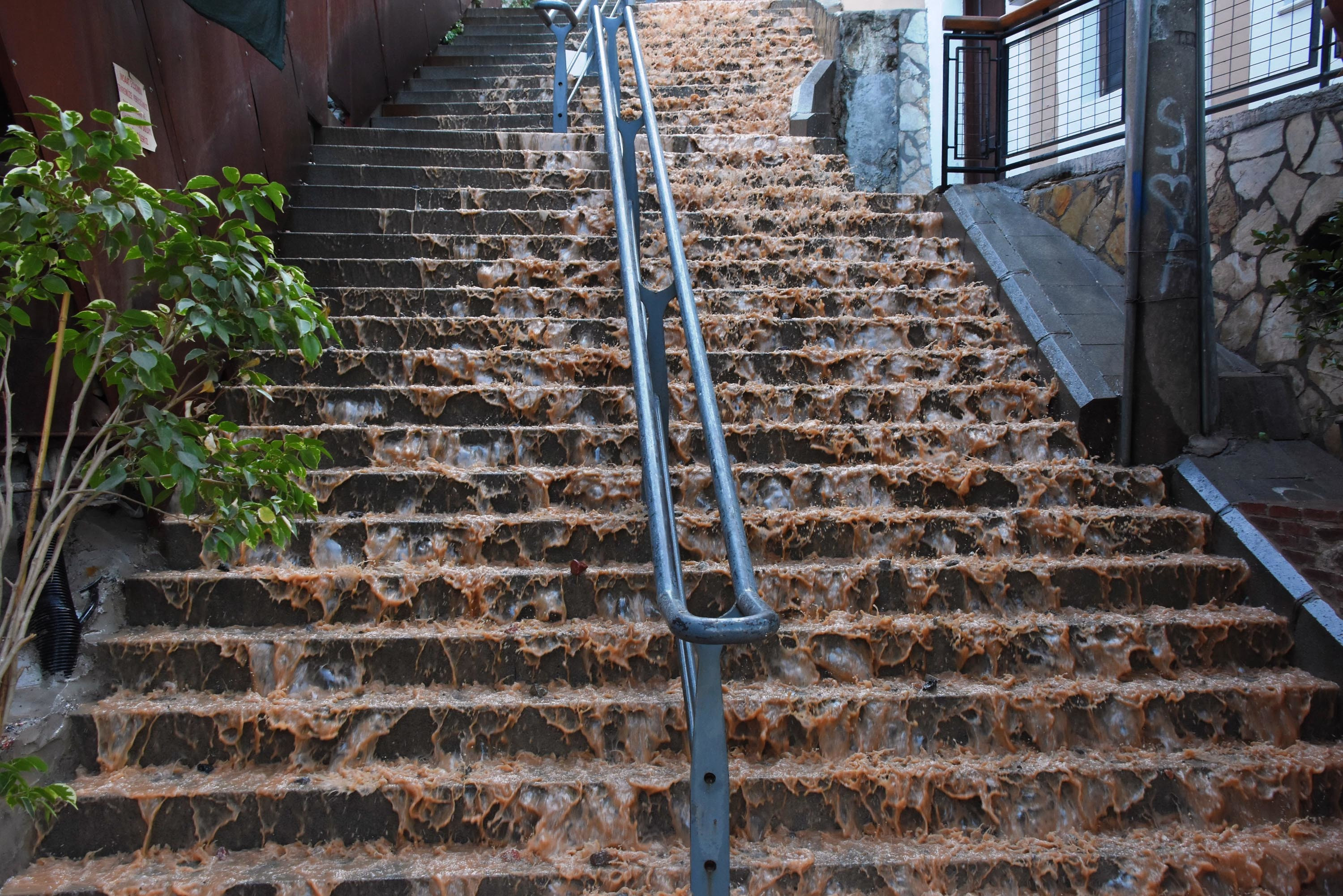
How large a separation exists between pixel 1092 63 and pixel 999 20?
1.47m

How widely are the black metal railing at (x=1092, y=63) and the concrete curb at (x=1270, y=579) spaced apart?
1.94 metres

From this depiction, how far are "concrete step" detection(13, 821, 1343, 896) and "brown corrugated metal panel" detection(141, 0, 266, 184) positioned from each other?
329cm

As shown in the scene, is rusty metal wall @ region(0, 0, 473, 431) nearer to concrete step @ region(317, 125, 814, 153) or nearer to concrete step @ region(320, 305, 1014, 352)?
concrete step @ region(317, 125, 814, 153)

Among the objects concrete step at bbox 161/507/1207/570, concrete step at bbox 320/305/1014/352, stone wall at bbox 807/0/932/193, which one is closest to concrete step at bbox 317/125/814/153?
stone wall at bbox 807/0/932/193

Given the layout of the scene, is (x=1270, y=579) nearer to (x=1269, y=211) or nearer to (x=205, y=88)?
(x=1269, y=211)

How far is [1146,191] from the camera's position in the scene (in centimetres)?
390

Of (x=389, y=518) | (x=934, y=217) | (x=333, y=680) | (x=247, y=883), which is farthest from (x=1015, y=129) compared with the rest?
(x=247, y=883)

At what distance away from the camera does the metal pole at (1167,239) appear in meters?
3.84

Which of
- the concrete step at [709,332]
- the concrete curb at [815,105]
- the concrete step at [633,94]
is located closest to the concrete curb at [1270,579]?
the concrete step at [709,332]

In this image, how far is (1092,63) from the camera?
23.9 ft

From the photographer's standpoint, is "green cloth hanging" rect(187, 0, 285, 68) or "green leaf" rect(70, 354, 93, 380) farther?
"green cloth hanging" rect(187, 0, 285, 68)

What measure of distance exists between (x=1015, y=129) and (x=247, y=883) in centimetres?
683

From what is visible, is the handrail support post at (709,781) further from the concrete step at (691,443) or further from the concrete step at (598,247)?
the concrete step at (598,247)

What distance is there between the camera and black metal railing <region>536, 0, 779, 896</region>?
1.81 meters
